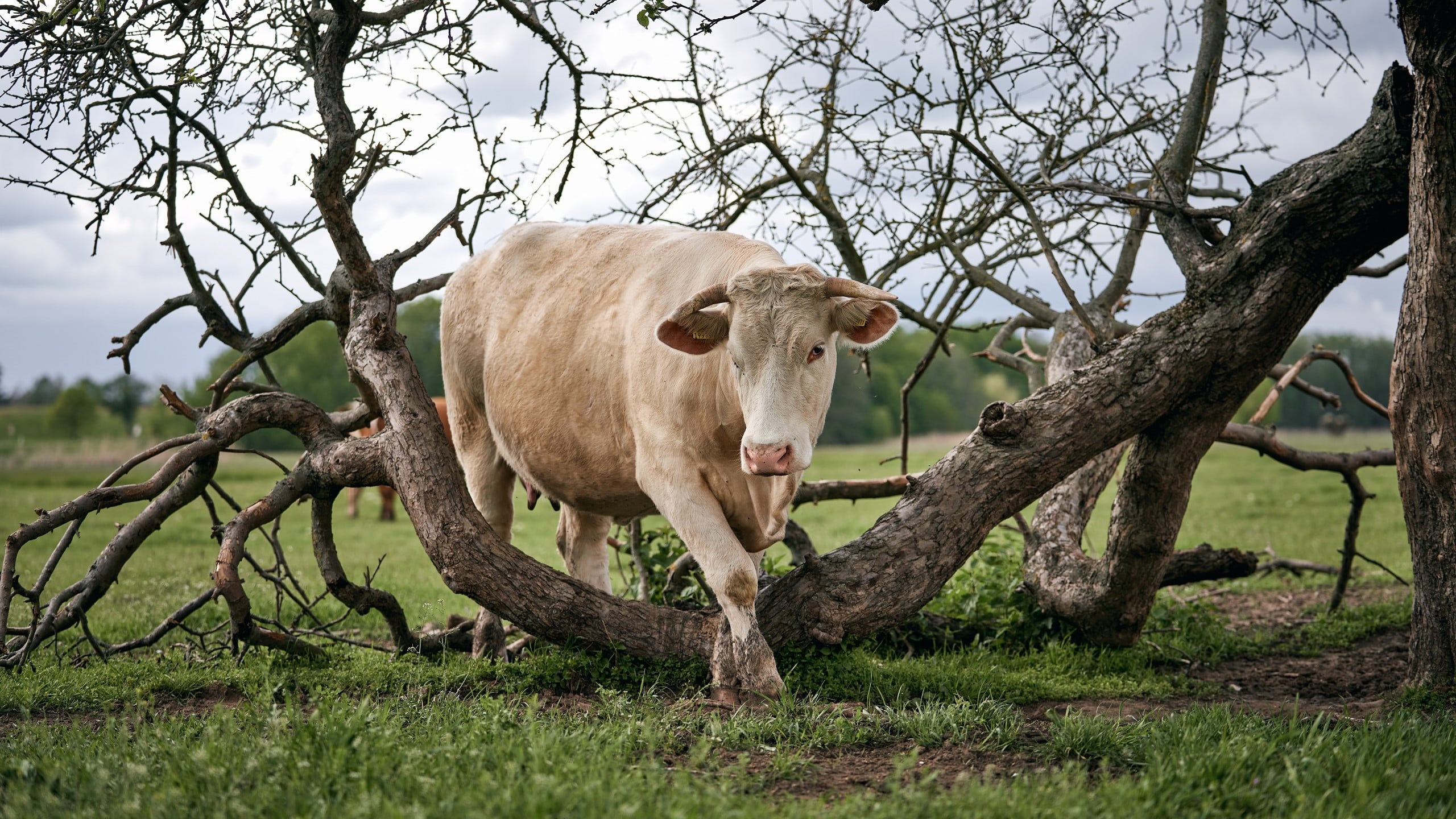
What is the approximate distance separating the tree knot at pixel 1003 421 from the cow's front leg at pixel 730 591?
160cm

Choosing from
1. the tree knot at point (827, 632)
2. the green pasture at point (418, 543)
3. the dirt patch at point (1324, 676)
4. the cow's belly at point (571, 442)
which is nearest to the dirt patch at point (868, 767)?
the tree knot at point (827, 632)

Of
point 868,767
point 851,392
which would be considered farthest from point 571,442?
point 851,392

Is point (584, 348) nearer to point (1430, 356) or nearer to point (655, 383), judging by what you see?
point (655, 383)

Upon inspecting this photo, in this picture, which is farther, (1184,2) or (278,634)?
(1184,2)

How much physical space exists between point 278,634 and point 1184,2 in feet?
23.3

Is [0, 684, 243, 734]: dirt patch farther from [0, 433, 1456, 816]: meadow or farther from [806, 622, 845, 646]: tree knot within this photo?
[806, 622, 845, 646]: tree knot

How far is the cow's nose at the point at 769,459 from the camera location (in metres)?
4.52

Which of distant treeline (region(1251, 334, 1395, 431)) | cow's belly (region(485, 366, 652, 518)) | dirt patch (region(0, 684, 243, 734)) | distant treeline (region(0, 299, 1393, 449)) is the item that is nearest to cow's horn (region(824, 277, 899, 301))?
cow's belly (region(485, 366, 652, 518))

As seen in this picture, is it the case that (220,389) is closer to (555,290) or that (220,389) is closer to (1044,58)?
(555,290)

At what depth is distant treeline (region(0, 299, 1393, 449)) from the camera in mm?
52812

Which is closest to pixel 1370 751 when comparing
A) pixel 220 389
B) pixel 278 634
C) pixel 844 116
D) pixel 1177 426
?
pixel 1177 426

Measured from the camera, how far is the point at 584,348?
20.0ft

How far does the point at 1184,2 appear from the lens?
24.0ft

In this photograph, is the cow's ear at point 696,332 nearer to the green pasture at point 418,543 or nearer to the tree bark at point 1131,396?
the tree bark at point 1131,396
